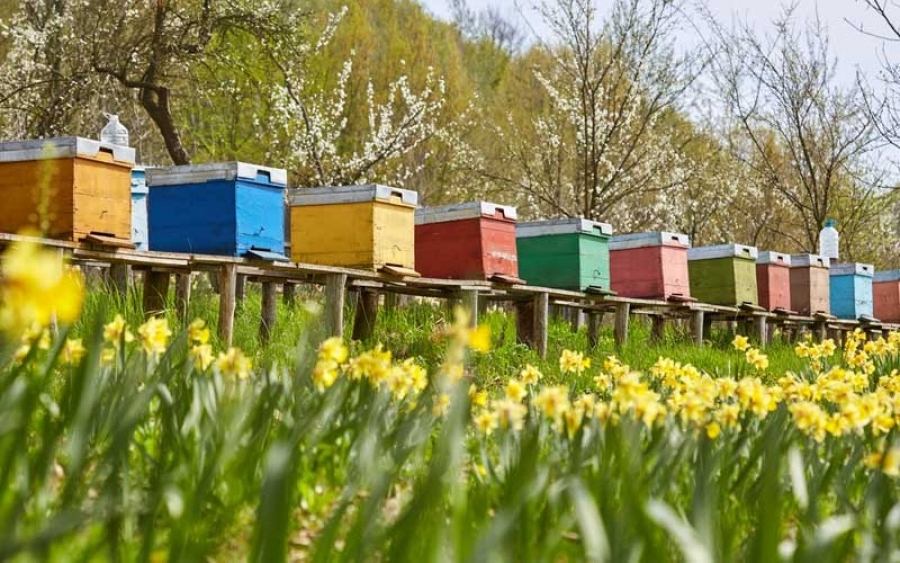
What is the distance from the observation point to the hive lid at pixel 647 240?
13.9m

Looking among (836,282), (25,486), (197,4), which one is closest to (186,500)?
(25,486)

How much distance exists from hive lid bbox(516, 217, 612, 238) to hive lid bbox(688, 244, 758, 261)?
10.3 feet

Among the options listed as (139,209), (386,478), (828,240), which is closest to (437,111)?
(828,240)

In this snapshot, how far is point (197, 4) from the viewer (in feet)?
52.5

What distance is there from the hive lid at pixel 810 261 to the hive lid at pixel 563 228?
618 centimetres

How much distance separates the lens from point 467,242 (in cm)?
1123

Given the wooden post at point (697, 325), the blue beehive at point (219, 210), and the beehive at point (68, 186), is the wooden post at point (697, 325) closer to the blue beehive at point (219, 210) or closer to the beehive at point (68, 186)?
the blue beehive at point (219, 210)

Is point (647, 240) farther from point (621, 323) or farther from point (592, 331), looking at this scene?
point (592, 331)

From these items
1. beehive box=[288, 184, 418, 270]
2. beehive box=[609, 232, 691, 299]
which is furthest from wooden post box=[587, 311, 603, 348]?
beehive box=[288, 184, 418, 270]

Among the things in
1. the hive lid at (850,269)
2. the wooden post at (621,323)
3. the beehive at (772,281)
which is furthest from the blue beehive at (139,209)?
the hive lid at (850,269)

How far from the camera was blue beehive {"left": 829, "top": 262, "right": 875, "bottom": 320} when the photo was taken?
18953 mm

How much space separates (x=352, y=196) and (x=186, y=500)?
802cm

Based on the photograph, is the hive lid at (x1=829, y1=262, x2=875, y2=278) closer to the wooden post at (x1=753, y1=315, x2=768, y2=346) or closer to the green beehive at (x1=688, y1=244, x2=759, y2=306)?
the wooden post at (x1=753, y1=315, x2=768, y2=346)

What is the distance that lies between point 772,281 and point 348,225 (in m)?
9.04
